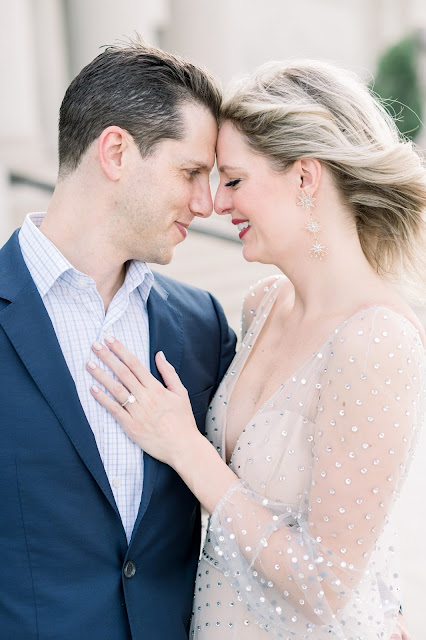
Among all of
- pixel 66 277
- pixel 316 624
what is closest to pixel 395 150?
pixel 66 277

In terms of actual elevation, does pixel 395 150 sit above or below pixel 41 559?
above

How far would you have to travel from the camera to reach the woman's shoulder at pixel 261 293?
2.49 metres

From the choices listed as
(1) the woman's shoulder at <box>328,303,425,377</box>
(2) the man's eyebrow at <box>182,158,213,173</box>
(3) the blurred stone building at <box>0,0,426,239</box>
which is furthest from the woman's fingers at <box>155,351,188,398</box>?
(3) the blurred stone building at <box>0,0,426,239</box>

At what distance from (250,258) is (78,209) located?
1.79 ft

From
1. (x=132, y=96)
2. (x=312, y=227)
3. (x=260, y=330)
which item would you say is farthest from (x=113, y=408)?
(x=132, y=96)

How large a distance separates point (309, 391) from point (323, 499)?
1.03 ft

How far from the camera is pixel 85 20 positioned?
11305 mm

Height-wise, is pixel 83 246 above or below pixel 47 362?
above

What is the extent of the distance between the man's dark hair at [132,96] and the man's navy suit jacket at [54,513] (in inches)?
18.6

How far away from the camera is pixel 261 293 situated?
8.47 feet

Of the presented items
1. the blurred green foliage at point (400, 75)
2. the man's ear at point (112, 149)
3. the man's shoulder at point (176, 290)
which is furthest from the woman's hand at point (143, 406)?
the blurred green foliage at point (400, 75)

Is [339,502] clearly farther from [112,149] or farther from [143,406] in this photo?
[112,149]

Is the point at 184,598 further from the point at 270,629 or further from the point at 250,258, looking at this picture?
the point at 250,258

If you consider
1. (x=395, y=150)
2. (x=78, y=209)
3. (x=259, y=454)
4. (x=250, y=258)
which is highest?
(x=395, y=150)
